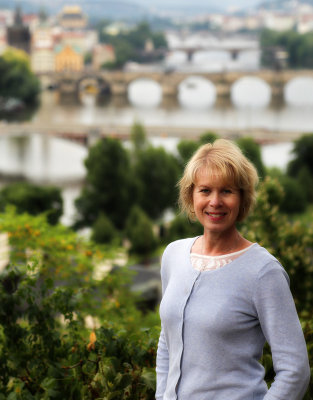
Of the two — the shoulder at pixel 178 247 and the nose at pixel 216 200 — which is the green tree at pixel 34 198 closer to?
the shoulder at pixel 178 247

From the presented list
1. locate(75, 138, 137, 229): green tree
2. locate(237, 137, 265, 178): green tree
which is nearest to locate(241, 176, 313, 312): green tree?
locate(75, 138, 137, 229): green tree

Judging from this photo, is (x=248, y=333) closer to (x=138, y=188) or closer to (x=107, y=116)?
(x=138, y=188)

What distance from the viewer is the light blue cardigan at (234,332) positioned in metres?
1.28

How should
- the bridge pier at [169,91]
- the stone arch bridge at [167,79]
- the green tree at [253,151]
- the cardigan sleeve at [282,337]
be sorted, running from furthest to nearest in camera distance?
the bridge pier at [169,91], the stone arch bridge at [167,79], the green tree at [253,151], the cardigan sleeve at [282,337]

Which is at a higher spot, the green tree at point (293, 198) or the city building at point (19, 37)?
the city building at point (19, 37)

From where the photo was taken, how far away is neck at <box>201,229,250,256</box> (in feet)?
4.72

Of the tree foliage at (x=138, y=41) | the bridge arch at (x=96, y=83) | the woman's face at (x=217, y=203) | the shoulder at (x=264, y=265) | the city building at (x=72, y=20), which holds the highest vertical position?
the city building at (x=72, y=20)

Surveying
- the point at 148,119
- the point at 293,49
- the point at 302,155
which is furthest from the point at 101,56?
the point at 302,155

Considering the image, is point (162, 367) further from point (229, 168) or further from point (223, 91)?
point (223, 91)

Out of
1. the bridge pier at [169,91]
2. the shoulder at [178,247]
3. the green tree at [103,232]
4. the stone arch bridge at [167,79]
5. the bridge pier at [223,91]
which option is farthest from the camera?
the bridge pier at [169,91]

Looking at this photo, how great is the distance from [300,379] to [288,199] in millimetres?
15919

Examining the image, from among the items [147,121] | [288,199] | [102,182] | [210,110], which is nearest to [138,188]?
[102,182]

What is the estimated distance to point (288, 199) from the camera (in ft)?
55.6

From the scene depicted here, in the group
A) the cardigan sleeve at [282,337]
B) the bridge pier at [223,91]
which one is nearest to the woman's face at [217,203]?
the cardigan sleeve at [282,337]
